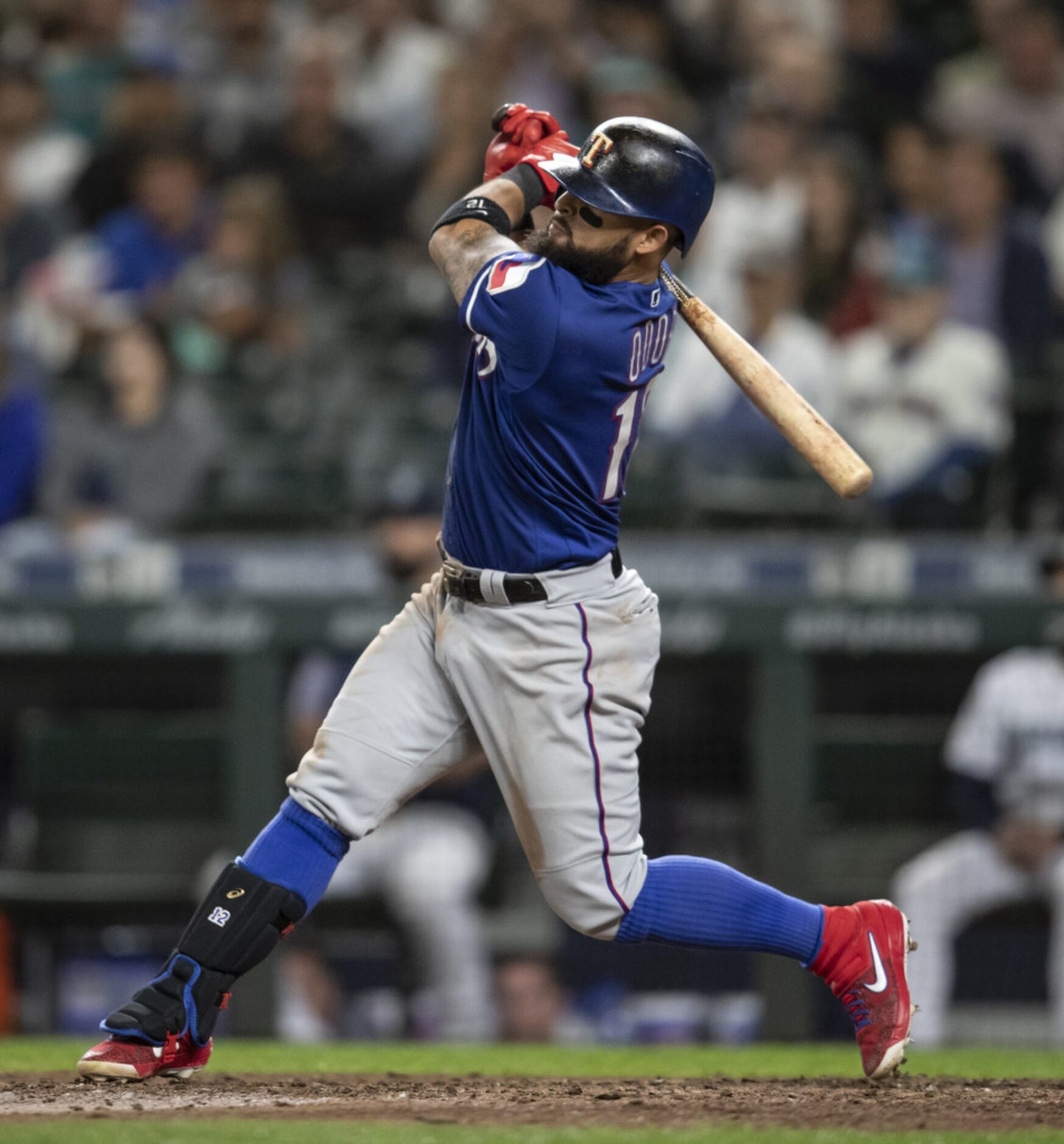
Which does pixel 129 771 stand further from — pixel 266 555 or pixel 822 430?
pixel 822 430

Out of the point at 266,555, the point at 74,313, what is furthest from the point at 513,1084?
the point at 74,313

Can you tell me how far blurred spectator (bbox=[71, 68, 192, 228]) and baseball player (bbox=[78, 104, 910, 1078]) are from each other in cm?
547

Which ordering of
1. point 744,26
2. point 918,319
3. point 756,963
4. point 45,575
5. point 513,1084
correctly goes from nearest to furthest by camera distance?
point 513,1084
point 756,963
point 45,575
point 918,319
point 744,26

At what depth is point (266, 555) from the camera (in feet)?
19.9

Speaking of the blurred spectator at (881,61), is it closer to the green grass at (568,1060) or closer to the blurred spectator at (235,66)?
the blurred spectator at (235,66)

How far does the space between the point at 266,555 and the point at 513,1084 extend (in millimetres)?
3110

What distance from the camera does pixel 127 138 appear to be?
8.20 m

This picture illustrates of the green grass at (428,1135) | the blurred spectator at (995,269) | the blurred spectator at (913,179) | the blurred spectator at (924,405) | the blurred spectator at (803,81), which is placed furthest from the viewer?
the blurred spectator at (803,81)

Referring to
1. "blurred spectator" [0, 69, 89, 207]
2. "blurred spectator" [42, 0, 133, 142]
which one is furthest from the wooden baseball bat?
"blurred spectator" [42, 0, 133, 142]

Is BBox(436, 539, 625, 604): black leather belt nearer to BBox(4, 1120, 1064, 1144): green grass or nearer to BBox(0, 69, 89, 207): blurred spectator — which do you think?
BBox(4, 1120, 1064, 1144): green grass

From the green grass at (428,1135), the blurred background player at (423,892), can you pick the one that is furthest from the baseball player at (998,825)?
the green grass at (428,1135)

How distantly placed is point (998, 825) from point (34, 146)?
5.62m

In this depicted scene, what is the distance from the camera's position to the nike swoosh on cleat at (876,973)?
3.13m

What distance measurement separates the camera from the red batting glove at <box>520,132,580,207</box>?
3066 millimetres
